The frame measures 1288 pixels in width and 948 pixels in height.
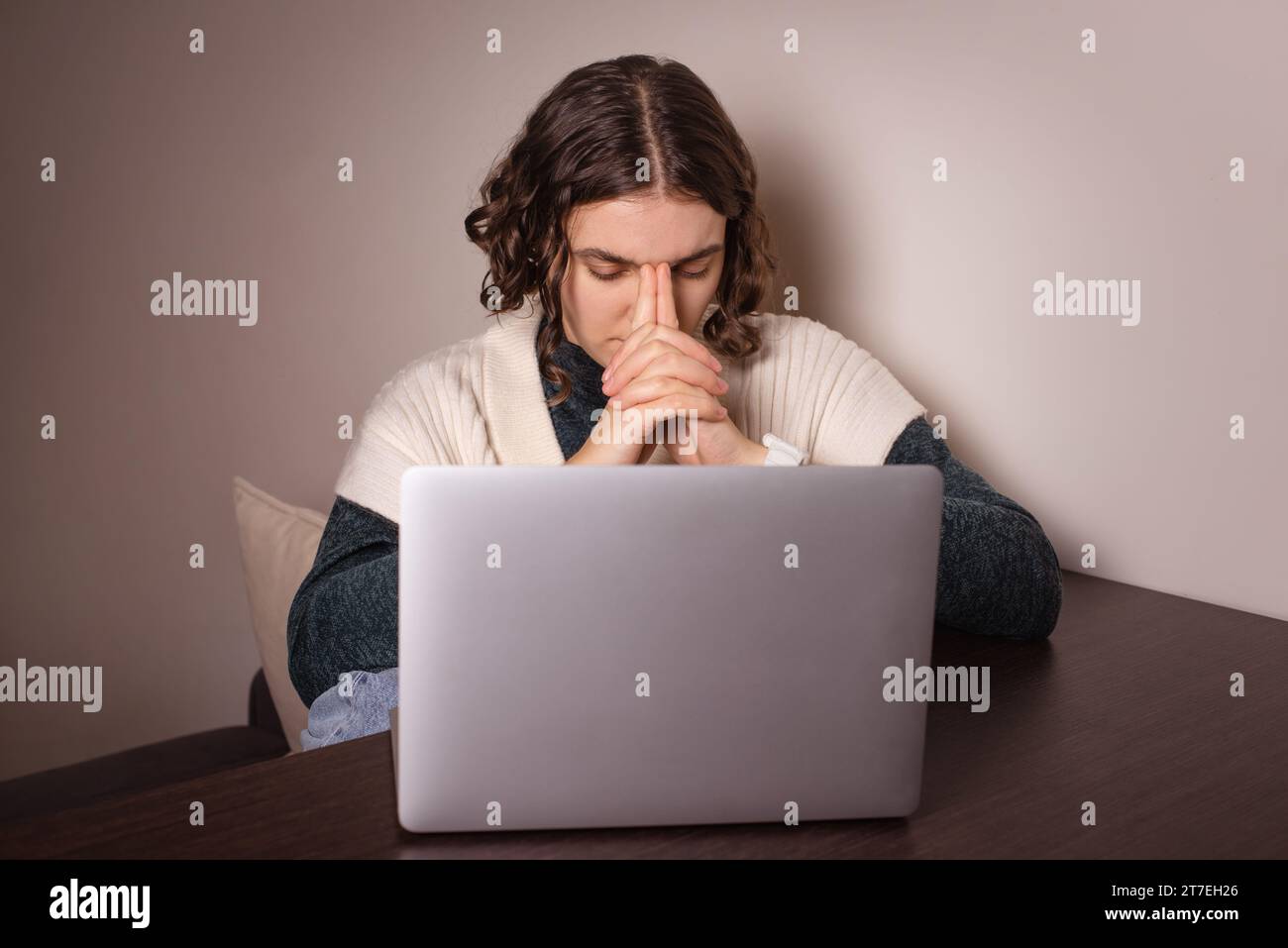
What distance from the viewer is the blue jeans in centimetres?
113

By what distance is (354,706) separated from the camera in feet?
3.76

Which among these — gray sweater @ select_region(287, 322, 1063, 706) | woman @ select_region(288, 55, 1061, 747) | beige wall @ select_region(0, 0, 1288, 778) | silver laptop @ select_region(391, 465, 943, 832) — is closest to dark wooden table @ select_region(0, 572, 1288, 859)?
silver laptop @ select_region(391, 465, 943, 832)

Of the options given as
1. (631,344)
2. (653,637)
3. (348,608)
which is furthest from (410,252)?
(653,637)

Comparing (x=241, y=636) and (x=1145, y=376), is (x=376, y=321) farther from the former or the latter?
(x=1145, y=376)

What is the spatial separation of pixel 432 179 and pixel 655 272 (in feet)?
2.63

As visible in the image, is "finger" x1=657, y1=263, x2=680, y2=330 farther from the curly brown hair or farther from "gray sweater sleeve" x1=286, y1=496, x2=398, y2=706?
"gray sweater sleeve" x1=286, y1=496, x2=398, y2=706

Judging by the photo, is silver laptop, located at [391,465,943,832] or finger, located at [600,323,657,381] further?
finger, located at [600,323,657,381]

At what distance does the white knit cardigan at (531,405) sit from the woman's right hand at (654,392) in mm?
227

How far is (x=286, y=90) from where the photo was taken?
2.00m

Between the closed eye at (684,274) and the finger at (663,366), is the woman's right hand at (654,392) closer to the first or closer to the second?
the finger at (663,366)

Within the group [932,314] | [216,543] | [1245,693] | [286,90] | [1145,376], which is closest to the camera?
[1245,693]

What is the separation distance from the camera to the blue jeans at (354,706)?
44.4 inches

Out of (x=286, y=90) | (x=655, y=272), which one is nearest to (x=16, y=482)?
(x=286, y=90)

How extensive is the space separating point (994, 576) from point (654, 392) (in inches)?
17.4
